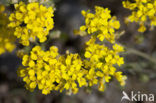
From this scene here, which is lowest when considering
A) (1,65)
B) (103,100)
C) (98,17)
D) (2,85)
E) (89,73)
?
(103,100)

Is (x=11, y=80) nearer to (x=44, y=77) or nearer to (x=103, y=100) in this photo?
(x=103, y=100)

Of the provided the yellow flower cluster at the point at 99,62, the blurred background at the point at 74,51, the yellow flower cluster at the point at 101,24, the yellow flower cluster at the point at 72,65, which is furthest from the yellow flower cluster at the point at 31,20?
the blurred background at the point at 74,51

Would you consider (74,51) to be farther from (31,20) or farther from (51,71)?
(31,20)

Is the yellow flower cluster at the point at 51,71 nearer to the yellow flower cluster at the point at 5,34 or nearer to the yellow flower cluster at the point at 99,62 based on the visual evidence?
the yellow flower cluster at the point at 99,62

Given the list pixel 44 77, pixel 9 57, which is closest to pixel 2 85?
pixel 9 57

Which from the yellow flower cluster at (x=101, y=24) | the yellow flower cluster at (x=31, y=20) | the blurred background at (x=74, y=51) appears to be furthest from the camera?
the blurred background at (x=74, y=51)

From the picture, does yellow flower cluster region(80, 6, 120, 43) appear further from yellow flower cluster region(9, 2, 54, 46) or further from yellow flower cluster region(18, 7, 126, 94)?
yellow flower cluster region(9, 2, 54, 46)
